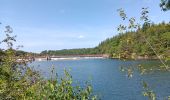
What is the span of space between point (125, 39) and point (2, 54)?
35.3 ft

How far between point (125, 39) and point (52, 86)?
14.4 feet

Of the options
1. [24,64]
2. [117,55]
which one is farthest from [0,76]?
[117,55]

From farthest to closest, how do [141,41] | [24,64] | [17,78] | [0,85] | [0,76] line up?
[24,64], [17,78], [0,76], [0,85], [141,41]

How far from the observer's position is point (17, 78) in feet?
49.8

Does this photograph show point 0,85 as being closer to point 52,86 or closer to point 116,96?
point 52,86

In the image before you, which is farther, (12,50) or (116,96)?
(116,96)

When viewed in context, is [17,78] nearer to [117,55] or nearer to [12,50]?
[12,50]

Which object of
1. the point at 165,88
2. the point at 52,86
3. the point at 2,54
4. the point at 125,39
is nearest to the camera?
the point at 125,39

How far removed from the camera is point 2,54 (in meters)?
16.2

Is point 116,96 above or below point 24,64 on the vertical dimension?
below

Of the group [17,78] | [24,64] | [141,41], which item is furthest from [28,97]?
[24,64]

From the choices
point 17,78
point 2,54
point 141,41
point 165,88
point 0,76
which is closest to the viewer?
point 141,41

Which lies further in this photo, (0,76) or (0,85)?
(0,76)

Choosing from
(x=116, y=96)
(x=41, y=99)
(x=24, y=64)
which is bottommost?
(x=116, y=96)
